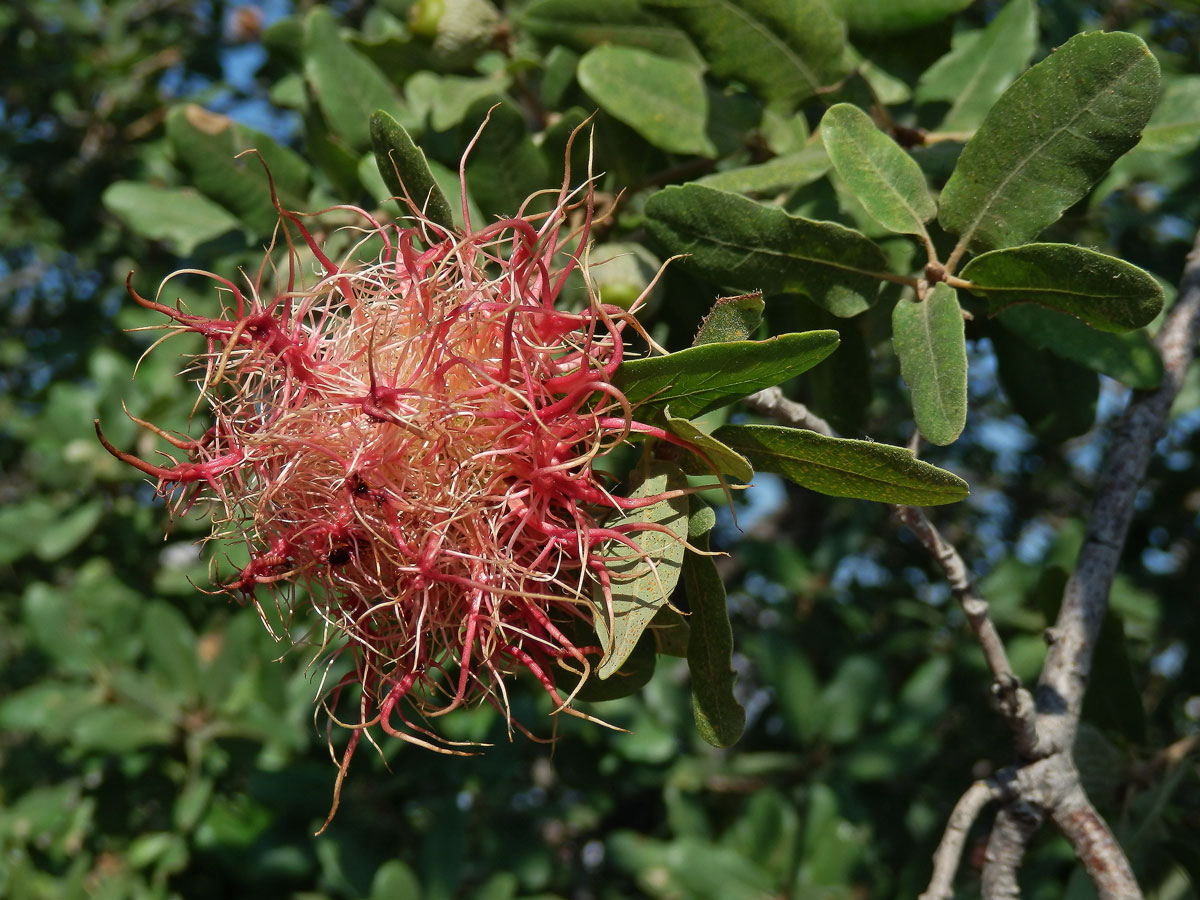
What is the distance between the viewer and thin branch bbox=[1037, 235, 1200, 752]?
121 cm

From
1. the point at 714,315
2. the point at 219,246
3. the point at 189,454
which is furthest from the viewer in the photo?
the point at 219,246

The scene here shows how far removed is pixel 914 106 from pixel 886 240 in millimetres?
348

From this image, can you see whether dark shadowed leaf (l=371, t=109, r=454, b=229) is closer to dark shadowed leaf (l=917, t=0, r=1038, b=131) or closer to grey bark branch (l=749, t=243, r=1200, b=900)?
grey bark branch (l=749, t=243, r=1200, b=900)

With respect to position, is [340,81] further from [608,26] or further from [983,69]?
[983,69]

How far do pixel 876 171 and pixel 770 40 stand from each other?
0.32 metres

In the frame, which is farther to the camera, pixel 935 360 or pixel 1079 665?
pixel 1079 665

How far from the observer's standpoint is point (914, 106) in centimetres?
151

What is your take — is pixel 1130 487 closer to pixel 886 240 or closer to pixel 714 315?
pixel 886 240

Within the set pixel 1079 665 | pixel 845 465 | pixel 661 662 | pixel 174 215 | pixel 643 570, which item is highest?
pixel 845 465

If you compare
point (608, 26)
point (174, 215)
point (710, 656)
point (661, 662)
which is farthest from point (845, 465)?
point (661, 662)

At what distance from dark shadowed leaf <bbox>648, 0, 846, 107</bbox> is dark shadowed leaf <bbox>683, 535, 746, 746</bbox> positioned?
2.25ft

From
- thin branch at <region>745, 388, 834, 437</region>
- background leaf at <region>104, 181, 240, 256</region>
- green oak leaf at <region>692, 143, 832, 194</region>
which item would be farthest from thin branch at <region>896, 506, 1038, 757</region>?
background leaf at <region>104, 181, 240, 256</region>

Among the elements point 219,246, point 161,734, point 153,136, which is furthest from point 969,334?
point 153,136

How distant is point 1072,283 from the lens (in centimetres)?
99
